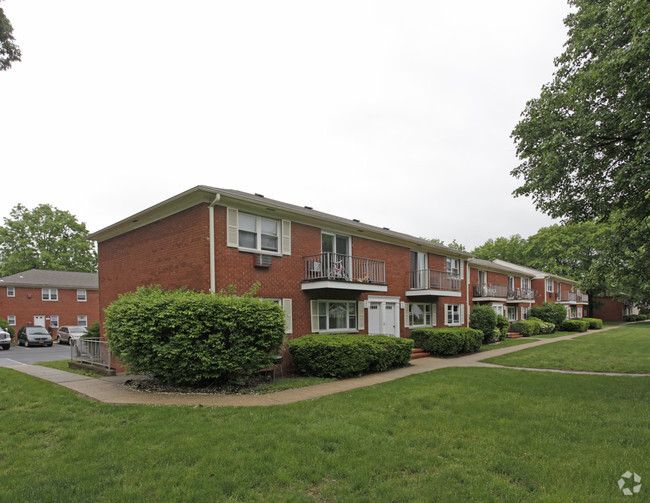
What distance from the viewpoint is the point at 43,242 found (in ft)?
148

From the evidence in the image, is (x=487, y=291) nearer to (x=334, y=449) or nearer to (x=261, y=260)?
(x=261, y=260)

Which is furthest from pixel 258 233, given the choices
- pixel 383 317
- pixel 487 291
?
pixel 487 291

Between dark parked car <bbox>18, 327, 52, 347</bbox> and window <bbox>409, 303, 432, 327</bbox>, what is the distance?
25.1 meters

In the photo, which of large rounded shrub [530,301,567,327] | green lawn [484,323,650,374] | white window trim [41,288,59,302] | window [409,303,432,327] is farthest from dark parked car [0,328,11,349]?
large rounded shrub [530,301,567,327]

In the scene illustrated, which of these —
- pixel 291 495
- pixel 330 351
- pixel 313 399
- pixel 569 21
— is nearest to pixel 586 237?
pixel 569 21

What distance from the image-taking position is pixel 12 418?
641 centimetres

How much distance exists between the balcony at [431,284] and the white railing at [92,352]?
12297mm

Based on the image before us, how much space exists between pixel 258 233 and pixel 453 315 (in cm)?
1400

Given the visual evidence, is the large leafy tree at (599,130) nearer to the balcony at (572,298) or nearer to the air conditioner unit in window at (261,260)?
the air conditioner unit in window at (261,260)

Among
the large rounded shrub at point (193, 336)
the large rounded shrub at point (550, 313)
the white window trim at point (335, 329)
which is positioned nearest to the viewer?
the large rounded shrub at point (193, 336)

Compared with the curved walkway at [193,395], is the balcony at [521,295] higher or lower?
higher

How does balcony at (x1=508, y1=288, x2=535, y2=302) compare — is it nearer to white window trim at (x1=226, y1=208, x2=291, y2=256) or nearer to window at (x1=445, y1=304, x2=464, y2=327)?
window at (x1=445, y1=304, x2=464, y2=327)

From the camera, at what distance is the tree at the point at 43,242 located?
43562 mm

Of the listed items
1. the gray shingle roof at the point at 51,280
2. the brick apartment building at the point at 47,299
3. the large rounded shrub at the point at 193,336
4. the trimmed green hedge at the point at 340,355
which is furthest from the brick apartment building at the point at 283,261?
the brick apartment building at the point at 47,299
